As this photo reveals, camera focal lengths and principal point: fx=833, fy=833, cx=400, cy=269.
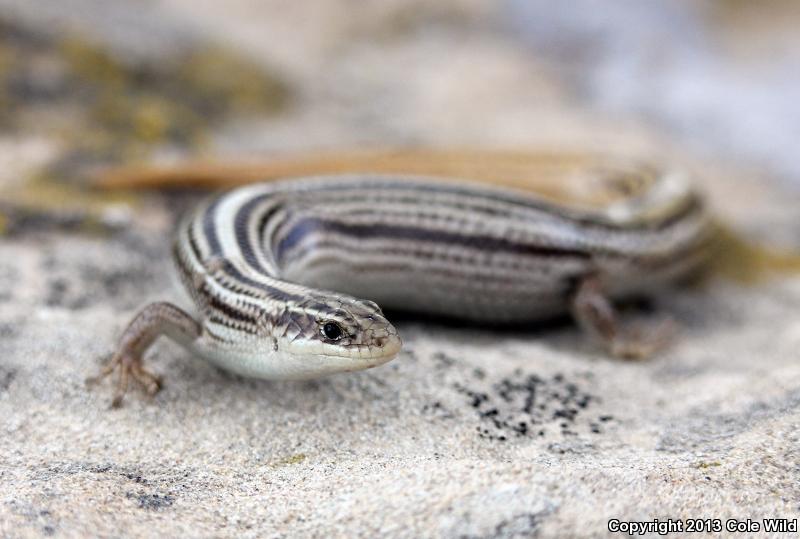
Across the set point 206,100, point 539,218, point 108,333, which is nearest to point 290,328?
point 108,333

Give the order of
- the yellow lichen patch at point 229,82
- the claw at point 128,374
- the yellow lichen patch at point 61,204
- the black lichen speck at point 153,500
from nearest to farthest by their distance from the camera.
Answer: the black lichen speck at point 153,500
the claw at point 128,374
the yellow lichen patch at point 61,204
the yellow lichen patch at point 229,82

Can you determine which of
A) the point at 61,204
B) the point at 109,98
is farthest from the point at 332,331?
the point at 109,98

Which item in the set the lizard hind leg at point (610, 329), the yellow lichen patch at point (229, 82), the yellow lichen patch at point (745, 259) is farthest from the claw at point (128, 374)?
the yellow lichen patch at point (745, 259)

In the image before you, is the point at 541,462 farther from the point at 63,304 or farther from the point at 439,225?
the point at 63,304

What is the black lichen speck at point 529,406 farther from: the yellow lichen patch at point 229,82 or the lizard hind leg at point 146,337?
the yellow lichen patch at point 229,82

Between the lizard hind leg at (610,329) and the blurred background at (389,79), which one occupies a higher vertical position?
the blurred background at (389,79)

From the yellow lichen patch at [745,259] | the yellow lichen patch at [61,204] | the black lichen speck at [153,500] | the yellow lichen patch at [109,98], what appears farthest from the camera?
the yellow lichen patch at [109,98]

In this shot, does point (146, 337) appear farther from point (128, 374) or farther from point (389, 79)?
point (389, 79)

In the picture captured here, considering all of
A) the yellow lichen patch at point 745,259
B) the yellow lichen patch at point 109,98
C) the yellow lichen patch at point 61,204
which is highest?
the yellow lichen patch at point 109,98

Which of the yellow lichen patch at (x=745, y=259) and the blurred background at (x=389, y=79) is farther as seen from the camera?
the blurred background at (x=389, y=79)
